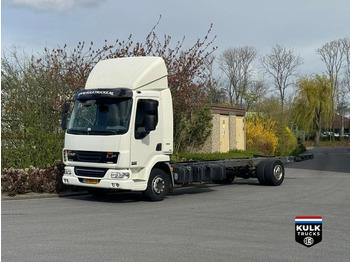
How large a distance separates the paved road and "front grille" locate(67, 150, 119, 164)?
111 centimetres

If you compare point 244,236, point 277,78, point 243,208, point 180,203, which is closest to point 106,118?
point 180,203

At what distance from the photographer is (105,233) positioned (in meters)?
8.73

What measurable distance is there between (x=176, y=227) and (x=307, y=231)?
2900 millimetres

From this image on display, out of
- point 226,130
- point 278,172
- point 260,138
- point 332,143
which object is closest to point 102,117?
point 278,172

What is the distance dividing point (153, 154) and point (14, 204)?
3654mm

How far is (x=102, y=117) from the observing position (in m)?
12.4

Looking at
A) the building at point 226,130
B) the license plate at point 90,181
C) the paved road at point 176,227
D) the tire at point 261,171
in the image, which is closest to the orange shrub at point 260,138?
the building at point 226,130

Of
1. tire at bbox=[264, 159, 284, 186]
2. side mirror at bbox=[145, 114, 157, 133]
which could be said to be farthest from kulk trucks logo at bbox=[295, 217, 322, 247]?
tire at bbox=[264, 159, 284, 186]

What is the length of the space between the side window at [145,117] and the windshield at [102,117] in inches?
11.3

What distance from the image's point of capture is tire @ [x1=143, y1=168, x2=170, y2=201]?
1274 cm

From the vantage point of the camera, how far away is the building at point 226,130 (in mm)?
26386

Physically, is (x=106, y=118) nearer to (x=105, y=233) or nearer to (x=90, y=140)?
(x=90, y=140)

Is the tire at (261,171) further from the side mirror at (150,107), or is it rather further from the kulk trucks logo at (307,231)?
the kulk trucks logo at (307,231)

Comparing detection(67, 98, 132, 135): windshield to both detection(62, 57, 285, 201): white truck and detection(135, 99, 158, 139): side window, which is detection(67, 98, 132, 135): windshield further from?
detection(135, 99, 158, 139): side window
